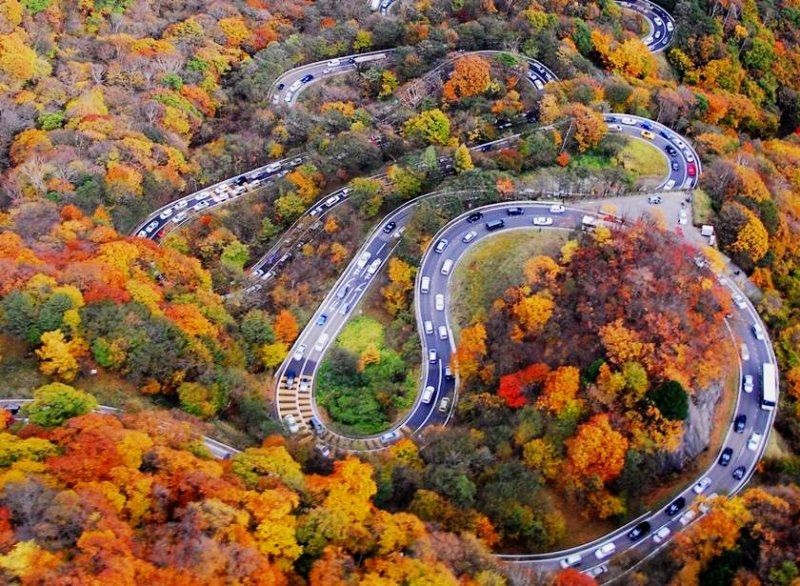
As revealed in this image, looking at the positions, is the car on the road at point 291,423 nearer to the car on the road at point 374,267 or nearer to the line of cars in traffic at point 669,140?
the car on the road at point 374,267

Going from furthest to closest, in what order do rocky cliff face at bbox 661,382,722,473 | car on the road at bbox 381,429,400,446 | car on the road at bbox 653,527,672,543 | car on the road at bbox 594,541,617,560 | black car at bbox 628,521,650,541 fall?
car on the road at bbox 381,429,400,446 → rocky cliff face at bbox 661,382,722,473 → black car at bbox 628,521,650,541 → car on the road at bbox 653,527,672,543 → car on the road at bbox 594,541,617,560

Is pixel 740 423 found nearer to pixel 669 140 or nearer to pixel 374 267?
pixel 374 267

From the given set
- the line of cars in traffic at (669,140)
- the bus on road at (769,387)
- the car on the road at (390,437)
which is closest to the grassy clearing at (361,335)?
the car on the road at (390,437)

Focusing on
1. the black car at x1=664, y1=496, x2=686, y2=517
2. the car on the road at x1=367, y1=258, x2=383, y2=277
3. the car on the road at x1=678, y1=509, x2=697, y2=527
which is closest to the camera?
the car on the road at x1=678, y1=509, x2=697, y2=527

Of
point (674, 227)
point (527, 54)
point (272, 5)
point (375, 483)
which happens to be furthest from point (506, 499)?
point (272, 5)

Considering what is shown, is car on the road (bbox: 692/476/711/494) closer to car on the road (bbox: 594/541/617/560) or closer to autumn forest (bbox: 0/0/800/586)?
autumn forest (bbox: 0/0/800/586)

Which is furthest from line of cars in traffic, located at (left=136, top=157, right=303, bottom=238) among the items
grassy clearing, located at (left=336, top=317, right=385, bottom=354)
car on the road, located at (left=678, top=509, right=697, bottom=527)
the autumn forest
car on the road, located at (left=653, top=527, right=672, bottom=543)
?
car on the road, located at (left=678, top=509, right=697, bottom=527)

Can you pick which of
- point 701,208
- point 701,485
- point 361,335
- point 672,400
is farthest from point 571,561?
point 701,208
